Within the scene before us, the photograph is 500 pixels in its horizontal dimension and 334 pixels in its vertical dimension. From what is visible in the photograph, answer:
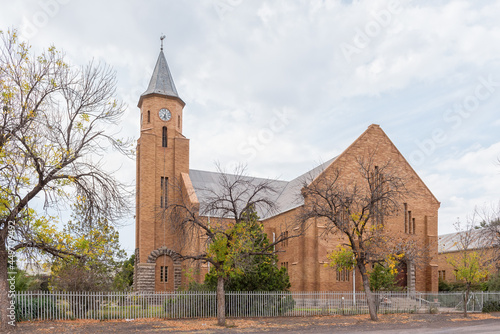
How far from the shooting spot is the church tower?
3875 cm

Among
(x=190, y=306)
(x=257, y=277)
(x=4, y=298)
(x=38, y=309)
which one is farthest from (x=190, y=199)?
(x=4, y=298)

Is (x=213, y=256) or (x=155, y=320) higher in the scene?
(x=213, y=256)

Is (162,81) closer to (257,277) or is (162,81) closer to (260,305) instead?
(257,277)

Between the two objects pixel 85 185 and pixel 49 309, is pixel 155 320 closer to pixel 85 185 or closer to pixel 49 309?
pixel 49 309

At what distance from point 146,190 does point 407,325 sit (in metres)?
24.8

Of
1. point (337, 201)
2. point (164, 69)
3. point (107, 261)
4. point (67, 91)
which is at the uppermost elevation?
point (164, 69)

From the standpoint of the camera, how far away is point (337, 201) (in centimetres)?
2608

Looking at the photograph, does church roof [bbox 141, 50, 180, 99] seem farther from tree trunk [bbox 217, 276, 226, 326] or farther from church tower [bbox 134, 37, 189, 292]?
tree trunk [bbox 217, 276, 226, 326]

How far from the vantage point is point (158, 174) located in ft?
134

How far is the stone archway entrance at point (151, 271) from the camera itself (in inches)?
1490

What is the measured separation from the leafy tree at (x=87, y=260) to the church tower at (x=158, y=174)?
5420mm

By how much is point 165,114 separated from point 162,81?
359cm

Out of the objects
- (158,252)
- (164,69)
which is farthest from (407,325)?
(164,69)

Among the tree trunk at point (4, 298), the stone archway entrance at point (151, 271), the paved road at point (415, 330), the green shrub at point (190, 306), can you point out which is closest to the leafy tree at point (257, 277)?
the green shrub at point (190, 306)
